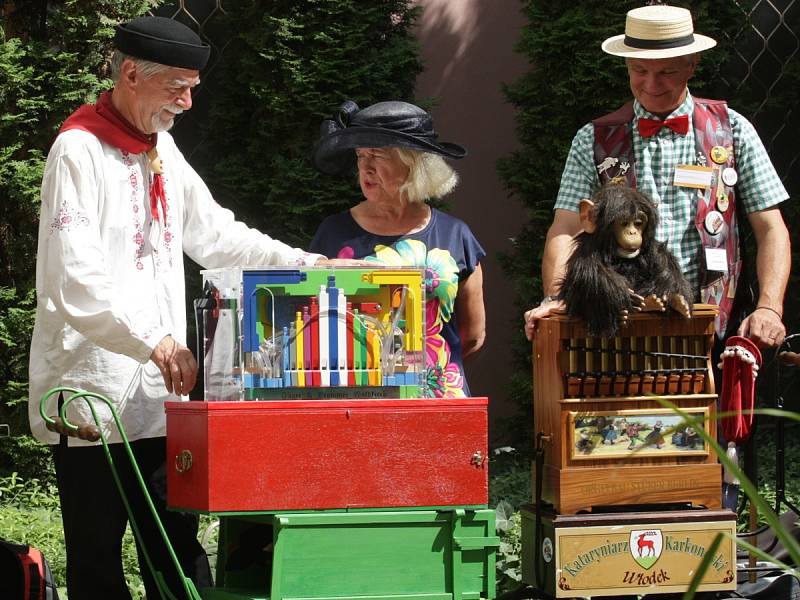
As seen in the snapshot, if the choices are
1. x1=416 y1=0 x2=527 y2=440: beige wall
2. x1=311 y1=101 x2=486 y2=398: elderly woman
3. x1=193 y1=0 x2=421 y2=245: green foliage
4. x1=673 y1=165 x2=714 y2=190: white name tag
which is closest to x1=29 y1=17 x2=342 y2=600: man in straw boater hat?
x1=311 y1=101 x2=486 y2=398: elderly woman

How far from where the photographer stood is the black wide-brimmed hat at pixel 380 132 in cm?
318

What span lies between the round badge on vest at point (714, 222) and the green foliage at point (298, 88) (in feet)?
7.90

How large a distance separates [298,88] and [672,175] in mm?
2583

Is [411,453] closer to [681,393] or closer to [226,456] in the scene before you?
[226,456]

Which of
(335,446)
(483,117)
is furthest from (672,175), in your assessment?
(483,117)

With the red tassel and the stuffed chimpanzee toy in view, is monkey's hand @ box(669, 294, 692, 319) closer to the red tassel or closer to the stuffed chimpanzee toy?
the stuffed chimpanzee toy

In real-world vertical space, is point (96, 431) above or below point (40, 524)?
above

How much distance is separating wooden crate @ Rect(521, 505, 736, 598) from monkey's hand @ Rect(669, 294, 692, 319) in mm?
456

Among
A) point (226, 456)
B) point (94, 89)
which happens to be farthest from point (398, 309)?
point (94, 89)

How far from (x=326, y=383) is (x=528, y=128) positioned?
11.0ft

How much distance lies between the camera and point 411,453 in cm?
248

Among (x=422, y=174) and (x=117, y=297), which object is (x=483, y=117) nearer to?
(x=422, y=174)

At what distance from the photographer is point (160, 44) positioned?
8.98ft

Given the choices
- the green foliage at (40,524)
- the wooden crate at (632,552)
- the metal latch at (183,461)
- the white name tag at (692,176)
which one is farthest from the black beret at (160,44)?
the green foliage at (40,524)
